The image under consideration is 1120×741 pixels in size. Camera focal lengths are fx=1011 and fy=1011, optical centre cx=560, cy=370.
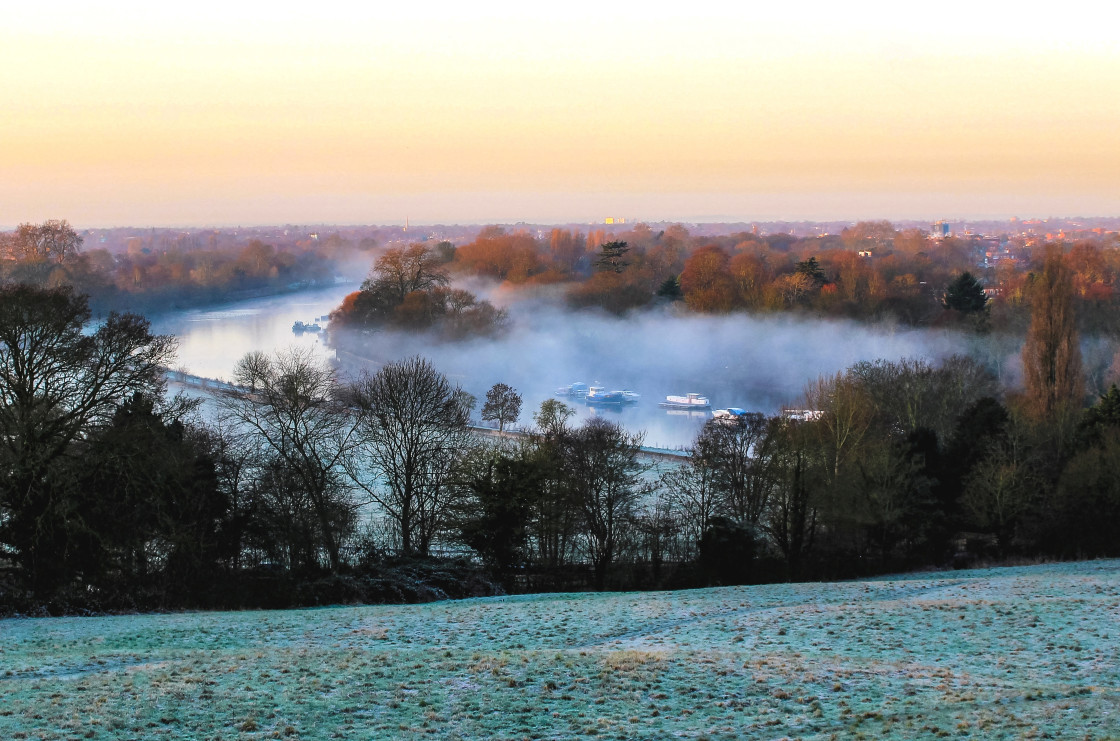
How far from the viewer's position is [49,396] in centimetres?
1466

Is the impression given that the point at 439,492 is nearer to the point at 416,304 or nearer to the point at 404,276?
the point at 416,304

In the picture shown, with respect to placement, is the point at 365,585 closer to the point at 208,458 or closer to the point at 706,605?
the point at 208,458

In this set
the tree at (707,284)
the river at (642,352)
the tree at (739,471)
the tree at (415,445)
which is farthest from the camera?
the tree at (707,284)

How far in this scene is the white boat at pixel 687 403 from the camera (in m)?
44.9

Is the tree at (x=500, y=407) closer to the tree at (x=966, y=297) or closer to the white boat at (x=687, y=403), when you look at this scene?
the white boat at (x=687, y=403)

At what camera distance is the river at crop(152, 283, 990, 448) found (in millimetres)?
47375

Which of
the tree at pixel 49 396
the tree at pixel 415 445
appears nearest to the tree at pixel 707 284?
the tree at pixel 415 445

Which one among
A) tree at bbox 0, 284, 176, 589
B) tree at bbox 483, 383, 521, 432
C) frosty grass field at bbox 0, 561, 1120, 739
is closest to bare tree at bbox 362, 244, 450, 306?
tree at bbox 483, 383, 521, 432

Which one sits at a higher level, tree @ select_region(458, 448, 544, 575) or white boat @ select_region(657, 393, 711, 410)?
tree @ select_region(458, 448, 544, 575)

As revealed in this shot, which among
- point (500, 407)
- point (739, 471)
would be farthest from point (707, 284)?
point (739, 471)

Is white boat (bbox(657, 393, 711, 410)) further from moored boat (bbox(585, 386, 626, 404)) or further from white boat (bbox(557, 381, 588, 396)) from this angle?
white boat (bbox(557, 381, 588, 396))

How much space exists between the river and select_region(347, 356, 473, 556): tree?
18.1m

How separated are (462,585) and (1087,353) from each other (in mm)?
35953

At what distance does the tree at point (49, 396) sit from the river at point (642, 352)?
80.9ft
